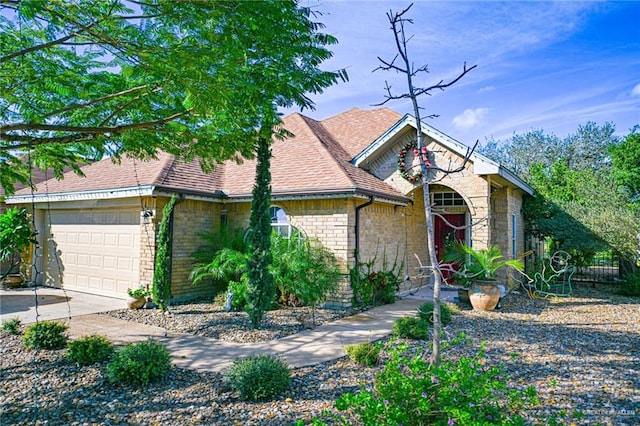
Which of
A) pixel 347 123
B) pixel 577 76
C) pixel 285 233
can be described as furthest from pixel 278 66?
pixel 347 123

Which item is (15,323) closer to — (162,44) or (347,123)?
(162,44)

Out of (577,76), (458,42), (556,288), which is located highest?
(577,76)

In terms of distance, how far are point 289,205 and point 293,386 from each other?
670 centimetres

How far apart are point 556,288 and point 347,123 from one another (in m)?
10.2

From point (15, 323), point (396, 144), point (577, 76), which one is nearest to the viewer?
point (15, 323)

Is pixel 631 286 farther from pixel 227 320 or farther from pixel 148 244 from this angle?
pixel 148 244

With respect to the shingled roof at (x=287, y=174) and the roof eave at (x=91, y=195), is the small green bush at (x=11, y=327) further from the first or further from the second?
the shingled roof at (x=287, y=174)

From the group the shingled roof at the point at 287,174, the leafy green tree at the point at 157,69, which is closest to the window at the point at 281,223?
the shingled roof at the point at 287,174

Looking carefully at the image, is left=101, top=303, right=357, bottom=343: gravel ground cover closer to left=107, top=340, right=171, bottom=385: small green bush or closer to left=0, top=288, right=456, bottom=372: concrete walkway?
left=0, top=288, right=456, bottom=372: concrete walkway

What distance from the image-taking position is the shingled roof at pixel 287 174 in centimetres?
1054

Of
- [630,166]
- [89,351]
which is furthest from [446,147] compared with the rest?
[630,166]

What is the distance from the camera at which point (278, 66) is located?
475cm

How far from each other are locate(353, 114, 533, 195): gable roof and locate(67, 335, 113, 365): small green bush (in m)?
8.59

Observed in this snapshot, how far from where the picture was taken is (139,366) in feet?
16.1
